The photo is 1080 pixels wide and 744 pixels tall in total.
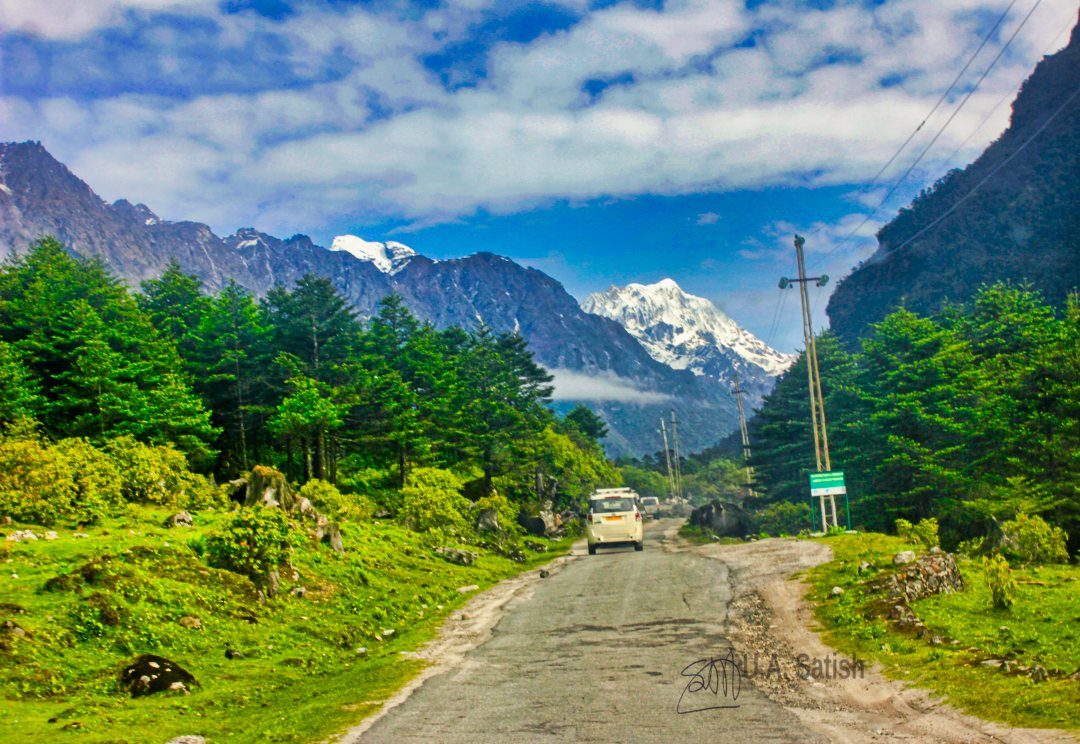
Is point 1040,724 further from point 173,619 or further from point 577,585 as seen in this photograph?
point 577,585

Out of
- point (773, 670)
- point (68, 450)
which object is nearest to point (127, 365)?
point (68, 450)

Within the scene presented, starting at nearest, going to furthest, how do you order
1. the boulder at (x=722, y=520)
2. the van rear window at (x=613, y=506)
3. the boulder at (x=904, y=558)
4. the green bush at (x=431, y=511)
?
the boulder at (x=904, y=558) → the van rear window at (x=613, y=506) → the green bush at (x=431, y=511) → the boulder at (x=722, y=520)

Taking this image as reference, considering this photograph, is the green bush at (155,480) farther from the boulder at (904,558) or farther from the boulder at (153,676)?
the boulder at (904,558)

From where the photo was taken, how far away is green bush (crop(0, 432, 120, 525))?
19.1m

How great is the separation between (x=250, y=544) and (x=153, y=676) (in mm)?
6645

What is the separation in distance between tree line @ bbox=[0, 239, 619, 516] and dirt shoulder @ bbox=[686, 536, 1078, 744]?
1218 inches

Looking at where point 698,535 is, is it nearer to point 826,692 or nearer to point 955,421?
point 955,421

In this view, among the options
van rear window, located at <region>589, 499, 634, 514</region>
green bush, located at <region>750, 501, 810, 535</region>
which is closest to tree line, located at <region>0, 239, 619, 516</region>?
green bush, located at <region>750, 501, 810, 535</region>

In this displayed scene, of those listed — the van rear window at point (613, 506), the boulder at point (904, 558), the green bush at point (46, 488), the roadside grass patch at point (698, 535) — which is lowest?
the roadside grass patch at point (698, 535)

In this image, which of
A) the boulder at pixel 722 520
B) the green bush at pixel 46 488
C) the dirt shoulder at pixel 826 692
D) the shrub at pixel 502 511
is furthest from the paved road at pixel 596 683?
the boulder at pixel 722 520

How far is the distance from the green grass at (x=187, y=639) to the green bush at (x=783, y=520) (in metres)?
39.6

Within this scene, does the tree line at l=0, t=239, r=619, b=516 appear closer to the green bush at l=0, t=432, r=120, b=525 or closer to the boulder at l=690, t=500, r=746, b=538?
the boulder at l=690, t=500, r=746, b=538

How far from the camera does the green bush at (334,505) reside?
31828 millimetres

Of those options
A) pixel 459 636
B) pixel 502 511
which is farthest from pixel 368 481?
pixel 459 636
